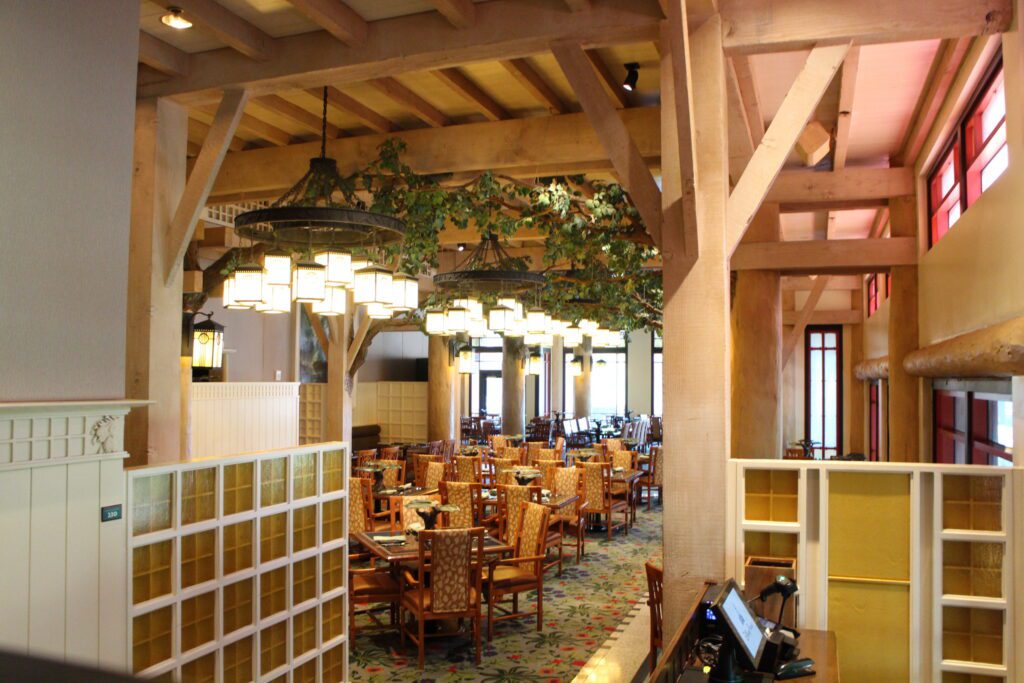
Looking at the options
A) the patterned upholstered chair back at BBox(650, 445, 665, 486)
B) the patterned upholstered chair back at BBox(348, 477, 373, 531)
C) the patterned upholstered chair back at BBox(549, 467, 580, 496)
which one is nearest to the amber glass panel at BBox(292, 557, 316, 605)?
the patterned upholstered chair back at BBox(348, 477, 373, 531)

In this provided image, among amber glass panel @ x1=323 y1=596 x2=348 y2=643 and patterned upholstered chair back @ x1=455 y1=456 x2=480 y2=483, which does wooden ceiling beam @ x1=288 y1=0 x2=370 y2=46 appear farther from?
patterned upholstered chair back @ x1=455 y1=456 x2=480 y2=483

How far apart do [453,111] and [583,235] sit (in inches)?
74.0

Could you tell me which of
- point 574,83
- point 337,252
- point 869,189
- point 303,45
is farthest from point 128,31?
point 869,189

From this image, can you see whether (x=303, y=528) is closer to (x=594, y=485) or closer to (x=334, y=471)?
(x=334, y=471)

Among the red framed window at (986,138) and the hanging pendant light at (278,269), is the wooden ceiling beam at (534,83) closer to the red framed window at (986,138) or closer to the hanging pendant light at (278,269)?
the hanging pendant light at (278,269)

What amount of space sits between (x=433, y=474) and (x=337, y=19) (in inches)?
269

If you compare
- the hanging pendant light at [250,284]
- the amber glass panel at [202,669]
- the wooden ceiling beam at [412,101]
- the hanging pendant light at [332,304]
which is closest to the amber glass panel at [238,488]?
the amber glass panel at [202,669]

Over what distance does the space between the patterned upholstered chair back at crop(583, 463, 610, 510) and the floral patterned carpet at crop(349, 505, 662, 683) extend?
1309 millimetres

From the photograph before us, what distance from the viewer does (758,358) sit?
7.01 metres

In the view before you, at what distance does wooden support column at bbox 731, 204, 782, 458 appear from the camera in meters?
6.90

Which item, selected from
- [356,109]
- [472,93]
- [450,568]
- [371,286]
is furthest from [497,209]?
[450,568]

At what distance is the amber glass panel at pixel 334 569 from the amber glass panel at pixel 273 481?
1.92 ft

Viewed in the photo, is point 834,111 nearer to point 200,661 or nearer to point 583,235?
point 583,235

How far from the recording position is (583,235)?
23.1 ft
